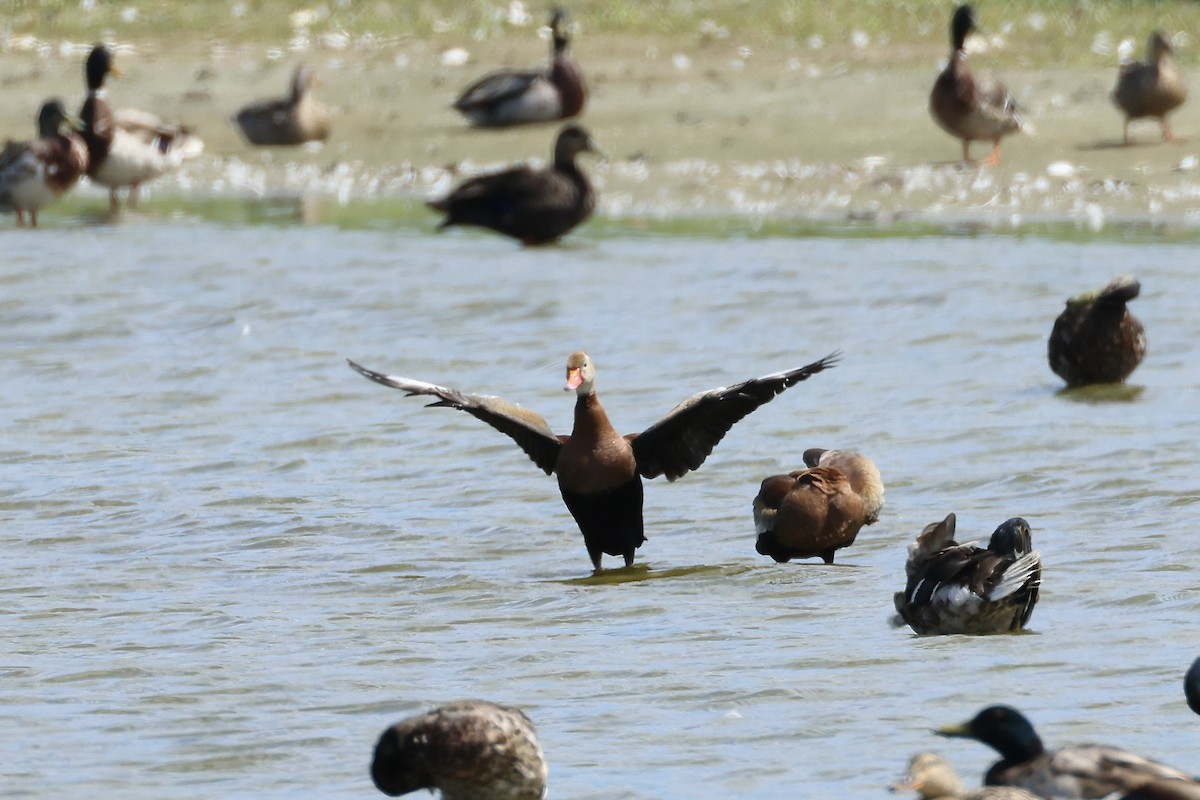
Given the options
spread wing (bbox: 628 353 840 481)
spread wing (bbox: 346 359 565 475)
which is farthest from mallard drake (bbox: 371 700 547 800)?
spread wing (bbox: 628 353 840 481)

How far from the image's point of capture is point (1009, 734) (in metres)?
5.05

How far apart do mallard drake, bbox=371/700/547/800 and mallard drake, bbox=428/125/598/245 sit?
1195 centimetres

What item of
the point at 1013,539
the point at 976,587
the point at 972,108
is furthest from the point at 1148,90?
the point at 976,587

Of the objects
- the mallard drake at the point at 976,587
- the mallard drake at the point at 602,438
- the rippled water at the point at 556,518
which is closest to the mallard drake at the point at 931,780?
the rippled water at the point at 556,518

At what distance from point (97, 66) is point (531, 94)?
13.4 feet

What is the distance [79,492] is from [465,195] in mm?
7703

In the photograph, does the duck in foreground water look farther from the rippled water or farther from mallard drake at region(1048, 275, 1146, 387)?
mallard drake at region(1048, 275, 1146, 387)

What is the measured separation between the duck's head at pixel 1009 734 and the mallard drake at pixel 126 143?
52.7 feet

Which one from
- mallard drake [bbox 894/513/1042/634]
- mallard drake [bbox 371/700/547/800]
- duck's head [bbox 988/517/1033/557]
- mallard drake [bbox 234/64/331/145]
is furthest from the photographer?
mallard drake [bbox 234/64/331/145]

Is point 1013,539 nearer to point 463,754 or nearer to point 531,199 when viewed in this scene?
point 463,754

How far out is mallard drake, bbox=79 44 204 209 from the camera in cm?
2014

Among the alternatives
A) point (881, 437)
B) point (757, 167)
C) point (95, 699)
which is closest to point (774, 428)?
point (881, 437)

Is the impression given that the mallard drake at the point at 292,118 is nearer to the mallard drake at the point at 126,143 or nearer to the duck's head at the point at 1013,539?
the mallard drake at the point at 126,143

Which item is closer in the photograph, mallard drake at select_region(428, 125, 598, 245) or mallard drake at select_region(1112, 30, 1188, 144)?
mallard drake at select_region(428, 125, 598, 245)
